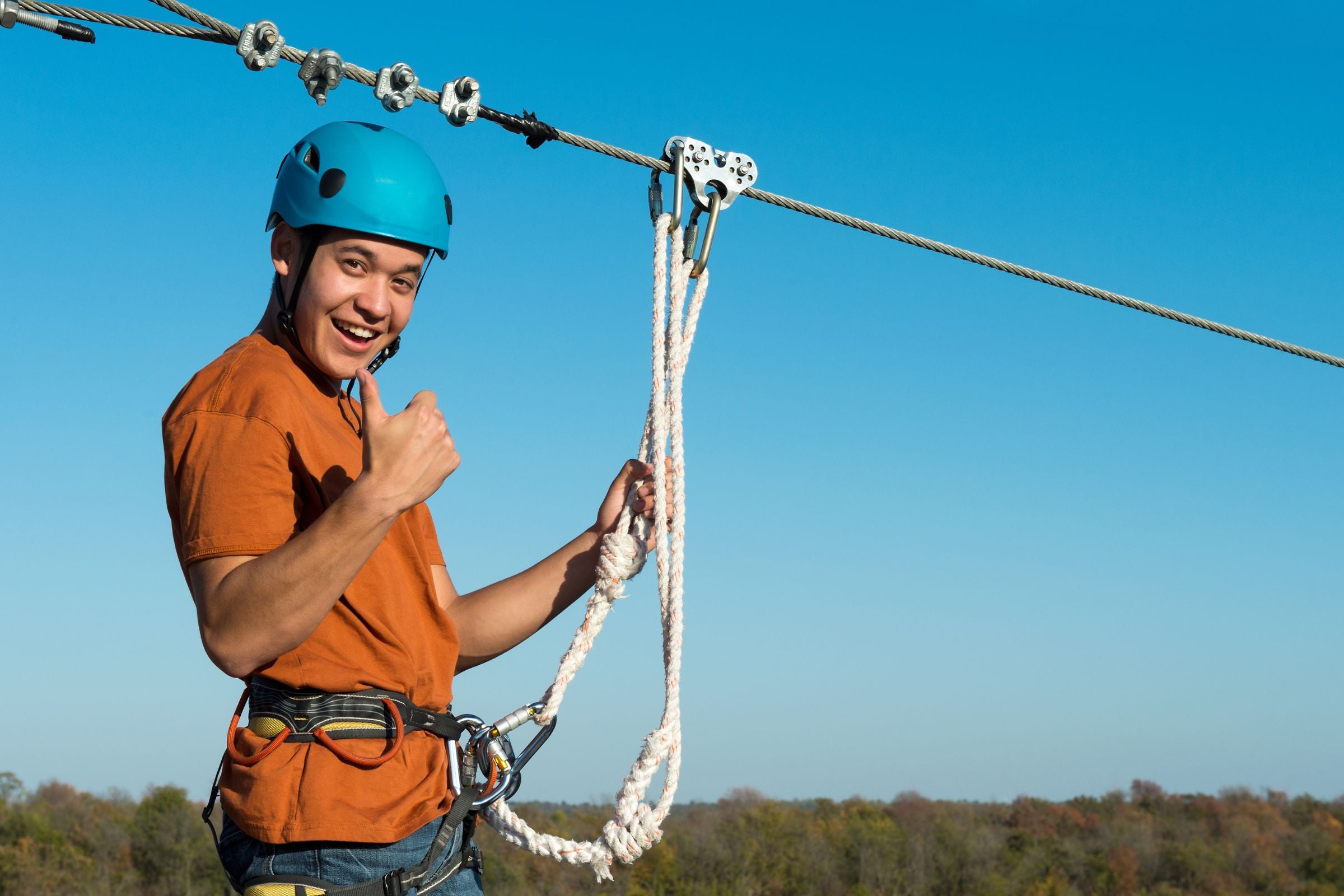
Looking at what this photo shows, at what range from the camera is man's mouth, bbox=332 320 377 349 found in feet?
9.30

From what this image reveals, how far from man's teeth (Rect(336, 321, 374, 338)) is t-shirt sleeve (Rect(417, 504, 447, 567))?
0.55 metres

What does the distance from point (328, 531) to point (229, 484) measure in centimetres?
28

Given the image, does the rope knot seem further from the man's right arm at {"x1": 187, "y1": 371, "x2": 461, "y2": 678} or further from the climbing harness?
the man's right arm at {"x1": 187, "y1": 371, "x2": 461, "y2": 678}

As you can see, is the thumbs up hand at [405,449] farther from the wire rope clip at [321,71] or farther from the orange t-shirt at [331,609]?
the wire rope clip at [321,71]

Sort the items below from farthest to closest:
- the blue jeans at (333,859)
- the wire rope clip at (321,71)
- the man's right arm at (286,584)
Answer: the wire rope clip at (321,71) → the blue jeans at (333,859) → the man's right arm at (286,584)

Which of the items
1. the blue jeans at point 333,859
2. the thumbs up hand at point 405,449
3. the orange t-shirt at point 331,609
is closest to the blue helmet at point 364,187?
the orange t-shirt at point 331,609

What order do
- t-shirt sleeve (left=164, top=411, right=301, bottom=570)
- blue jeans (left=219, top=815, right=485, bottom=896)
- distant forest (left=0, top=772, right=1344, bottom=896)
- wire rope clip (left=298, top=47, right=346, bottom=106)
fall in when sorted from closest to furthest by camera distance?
t-shirt sleeve (left=164, top=411, right=301, bottom=570) < blue jeans (left=219, top=815, right=485, bottom=896) < wire rope clip (left=298, top=47, right=346, bottom=106) < distant forest (left=0, top=772, right=1344, bottom=896)

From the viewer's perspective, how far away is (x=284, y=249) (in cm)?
293

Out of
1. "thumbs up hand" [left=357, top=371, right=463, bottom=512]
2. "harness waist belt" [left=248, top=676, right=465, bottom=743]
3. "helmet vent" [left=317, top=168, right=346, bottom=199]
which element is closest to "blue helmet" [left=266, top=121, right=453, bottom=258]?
"helmet vent" [left=317, top=168, right=346, bottom=199]

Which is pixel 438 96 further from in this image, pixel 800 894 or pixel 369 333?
pixel 800 894

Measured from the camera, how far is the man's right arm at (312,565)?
7.34ft

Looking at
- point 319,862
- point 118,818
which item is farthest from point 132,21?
point 118,818

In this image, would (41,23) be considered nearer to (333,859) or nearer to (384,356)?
(384,356)

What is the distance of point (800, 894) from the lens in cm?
1767
